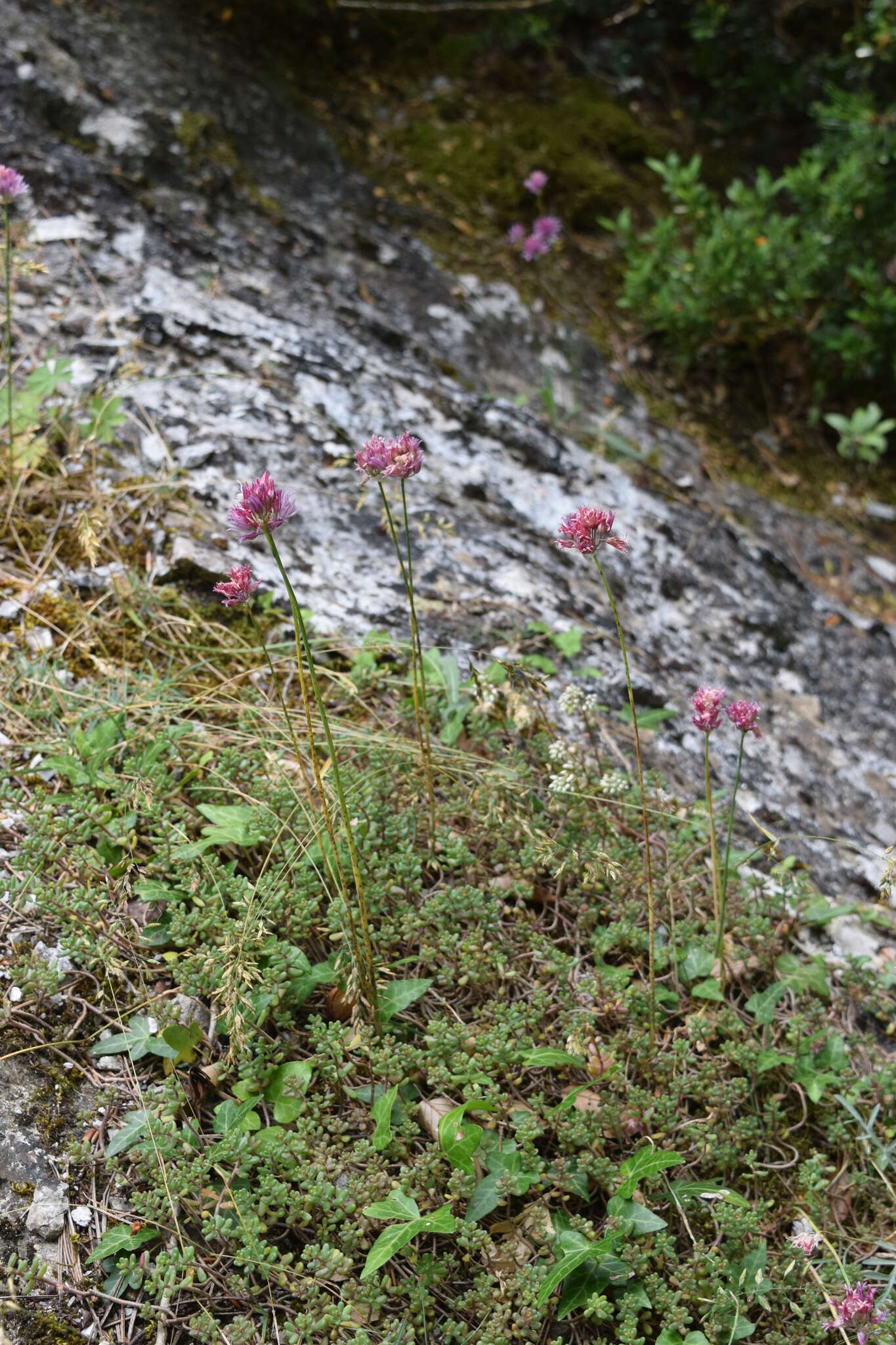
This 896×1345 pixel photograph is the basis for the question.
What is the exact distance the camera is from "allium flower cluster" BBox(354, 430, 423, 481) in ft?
5.91

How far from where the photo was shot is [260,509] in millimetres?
1639

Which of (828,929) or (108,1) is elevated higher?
(108,1)

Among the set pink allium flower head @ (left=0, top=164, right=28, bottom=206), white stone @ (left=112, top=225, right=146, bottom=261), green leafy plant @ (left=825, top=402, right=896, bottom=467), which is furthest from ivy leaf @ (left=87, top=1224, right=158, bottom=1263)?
green leafy plant @ (left=825, top=402, right=896, bottom=467)

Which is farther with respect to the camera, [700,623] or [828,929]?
[700,623]

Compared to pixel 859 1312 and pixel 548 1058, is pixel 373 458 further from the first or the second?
pixel 859 1312

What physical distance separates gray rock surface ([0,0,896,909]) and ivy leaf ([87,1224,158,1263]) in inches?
65.5

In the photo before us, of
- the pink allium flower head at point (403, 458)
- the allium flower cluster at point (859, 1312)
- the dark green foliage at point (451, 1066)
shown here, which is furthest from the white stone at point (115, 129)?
the allium flower cluster at point (859, 1312)

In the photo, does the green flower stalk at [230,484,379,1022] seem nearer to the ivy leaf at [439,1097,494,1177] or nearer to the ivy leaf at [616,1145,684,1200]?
the ivy leaf at [439,1097,494,1177]

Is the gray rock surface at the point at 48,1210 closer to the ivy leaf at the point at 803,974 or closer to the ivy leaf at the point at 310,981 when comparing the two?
the ivy leaf at the point at 310,981

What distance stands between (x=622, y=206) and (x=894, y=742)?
315 cm

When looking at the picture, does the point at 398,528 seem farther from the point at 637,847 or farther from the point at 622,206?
the point at 622,206

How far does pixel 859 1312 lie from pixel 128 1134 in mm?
1437

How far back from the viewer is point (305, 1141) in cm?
183

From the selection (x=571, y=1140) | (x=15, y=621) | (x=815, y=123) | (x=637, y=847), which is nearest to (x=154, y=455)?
(x=15, y=621)
